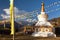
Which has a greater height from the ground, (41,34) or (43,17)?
(43,17)

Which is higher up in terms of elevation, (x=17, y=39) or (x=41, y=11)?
(x=41, y=11)

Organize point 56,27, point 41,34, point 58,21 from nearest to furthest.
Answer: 1. point 41,34
2. point 56,27
3. point 58,21

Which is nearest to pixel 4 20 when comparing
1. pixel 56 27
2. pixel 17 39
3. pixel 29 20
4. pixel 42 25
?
pixel 29 20

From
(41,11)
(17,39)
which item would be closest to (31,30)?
(41,11)

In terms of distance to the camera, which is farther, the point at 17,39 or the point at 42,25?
the point at 42,25

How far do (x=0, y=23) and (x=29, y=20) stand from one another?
2776 millimetres

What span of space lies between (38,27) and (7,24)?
3.11 meters

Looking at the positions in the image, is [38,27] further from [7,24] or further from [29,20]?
[7,24]

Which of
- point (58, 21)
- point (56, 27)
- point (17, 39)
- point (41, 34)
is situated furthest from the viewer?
point (58, 21)

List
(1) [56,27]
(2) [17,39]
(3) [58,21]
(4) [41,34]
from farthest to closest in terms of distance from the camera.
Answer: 1. (3) [58,21]
2. (1) [56,27]
3. (4) [41,34]
4. (2) [17,39]

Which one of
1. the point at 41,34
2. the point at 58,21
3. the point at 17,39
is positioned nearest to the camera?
the point at 17,39

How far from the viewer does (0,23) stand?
20547mm

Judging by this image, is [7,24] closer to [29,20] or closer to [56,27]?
[29,20]

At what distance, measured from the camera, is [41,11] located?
21031mm
